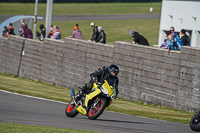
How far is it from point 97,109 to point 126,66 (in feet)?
24.2

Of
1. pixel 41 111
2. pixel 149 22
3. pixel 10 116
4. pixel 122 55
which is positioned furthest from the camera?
pixel 149 22

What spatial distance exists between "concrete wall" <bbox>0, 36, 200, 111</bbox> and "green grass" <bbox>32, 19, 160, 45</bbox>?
15.7 m

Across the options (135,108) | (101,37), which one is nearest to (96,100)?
(135,108)

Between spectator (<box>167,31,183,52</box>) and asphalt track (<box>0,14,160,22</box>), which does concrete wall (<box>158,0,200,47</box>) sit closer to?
spectator (<box>167,31,183,52</box>)

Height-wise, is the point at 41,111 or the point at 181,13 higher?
the point at 181,13

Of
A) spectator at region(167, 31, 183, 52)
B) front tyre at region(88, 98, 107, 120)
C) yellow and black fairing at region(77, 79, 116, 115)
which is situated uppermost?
spectator at region(167, 31, 183, 52)

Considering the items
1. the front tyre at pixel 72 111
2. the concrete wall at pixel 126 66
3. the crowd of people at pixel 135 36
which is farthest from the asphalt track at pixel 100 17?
the front tyre at pixel 72 111

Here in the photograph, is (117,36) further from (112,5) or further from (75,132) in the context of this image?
(75,132)

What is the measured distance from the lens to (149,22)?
1946 inches

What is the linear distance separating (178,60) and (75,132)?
763 centimetres

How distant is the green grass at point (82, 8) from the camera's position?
5579 cm

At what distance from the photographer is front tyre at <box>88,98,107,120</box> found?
10.1 m

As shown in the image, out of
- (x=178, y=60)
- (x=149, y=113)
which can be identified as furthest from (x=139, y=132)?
(x=178, y=60)

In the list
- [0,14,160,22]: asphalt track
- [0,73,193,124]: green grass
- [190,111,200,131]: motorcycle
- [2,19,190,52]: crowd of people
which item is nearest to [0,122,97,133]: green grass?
[190,111,200,131]: motorcycle
